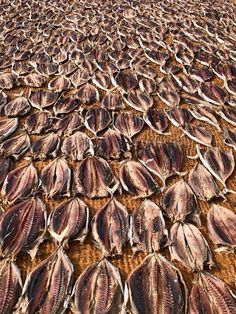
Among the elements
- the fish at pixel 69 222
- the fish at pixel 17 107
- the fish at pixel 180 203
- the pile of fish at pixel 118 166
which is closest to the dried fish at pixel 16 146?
the pile of fish at pixel 118 166

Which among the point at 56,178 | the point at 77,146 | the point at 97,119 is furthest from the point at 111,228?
the point at 97,119

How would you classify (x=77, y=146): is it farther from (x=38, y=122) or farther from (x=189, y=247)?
(x=189, y=247)

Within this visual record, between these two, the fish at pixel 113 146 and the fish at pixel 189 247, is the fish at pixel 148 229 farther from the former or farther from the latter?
the fish at pixel 113 146

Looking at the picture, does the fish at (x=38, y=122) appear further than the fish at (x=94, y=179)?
Yes

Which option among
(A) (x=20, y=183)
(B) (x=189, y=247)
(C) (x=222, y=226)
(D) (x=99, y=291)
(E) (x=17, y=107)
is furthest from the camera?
(E) (x=17, y=107)

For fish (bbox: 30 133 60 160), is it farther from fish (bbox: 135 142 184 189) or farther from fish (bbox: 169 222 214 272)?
fish (bbox: 169 222 214 272)

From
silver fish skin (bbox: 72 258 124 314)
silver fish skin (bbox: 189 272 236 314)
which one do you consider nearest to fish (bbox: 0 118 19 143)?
silver fish skin (bbox: 72 258 124 314)
